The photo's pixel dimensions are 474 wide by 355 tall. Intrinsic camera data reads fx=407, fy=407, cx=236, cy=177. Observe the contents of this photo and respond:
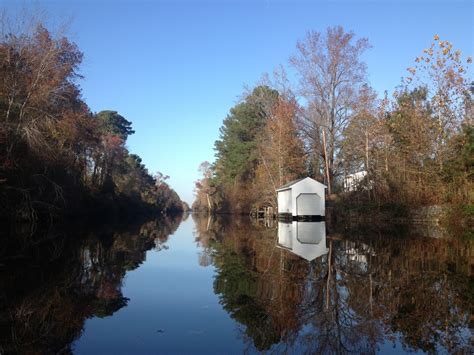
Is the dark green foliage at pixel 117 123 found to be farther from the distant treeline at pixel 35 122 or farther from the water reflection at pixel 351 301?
the water reflection at pixel 351 301

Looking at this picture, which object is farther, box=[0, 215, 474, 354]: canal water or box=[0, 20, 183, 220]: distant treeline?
box=[0, 20, 183, 220]: distant treeline

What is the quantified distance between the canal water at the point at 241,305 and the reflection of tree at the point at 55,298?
0.05 ft

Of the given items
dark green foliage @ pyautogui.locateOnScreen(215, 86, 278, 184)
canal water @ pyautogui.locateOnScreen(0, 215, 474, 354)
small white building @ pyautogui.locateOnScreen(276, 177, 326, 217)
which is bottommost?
canal water @ pyautogui.locateOnScreen(0, 215, 474, 354)

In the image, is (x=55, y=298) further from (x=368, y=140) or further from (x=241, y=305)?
(x=368, y=140)

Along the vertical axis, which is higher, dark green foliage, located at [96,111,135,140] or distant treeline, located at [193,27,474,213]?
dark green foliage, located at [96,111,135,140]

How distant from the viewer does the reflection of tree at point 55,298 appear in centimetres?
433

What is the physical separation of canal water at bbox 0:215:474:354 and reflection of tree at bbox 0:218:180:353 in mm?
14

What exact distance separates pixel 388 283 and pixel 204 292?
3150mm

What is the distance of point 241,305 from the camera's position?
232 inches

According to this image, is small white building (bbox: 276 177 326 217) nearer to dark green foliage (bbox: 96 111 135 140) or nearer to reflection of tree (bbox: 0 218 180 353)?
reflection of tree (bbox: 0 218 180 353)

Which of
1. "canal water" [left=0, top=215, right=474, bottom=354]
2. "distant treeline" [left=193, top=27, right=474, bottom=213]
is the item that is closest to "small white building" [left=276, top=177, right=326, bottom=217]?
"distant treeline" [left=193, top=27, right=474, bottom=213]

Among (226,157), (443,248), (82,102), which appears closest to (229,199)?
(226,157)

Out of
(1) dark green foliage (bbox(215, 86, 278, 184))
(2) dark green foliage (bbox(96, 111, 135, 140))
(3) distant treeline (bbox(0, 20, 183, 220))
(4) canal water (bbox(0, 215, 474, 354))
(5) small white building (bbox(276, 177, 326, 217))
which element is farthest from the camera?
(2) dark green foliage (bbox(96, 111, 135, 140))

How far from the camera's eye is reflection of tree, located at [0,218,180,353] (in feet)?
14.2
